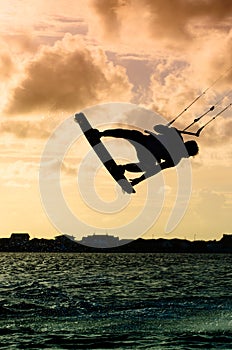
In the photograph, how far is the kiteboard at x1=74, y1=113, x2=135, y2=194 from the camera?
2239 centimetres

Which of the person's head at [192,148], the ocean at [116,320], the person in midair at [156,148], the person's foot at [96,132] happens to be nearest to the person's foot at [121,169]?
the person in midair at [156,148]

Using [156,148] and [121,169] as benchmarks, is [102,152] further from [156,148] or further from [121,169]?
[156,148]

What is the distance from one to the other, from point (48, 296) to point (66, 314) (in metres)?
11.4

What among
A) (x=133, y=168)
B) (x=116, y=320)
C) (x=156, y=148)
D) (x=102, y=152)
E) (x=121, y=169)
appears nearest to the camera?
(x=156, y=148)

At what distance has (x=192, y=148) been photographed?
73.6ft

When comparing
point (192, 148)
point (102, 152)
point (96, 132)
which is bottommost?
point (192, 148)

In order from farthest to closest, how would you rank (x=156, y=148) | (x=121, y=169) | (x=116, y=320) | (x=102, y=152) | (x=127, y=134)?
(x=116, y=320) → (x=102, y=152) → (x=121, y=169) → (x=156, y=148) → (x=127, y=134)

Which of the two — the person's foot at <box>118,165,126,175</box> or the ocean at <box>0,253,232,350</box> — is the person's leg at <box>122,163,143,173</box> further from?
the ocean at <box>0,253,232,350</box>

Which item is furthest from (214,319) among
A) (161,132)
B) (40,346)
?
(161,132)

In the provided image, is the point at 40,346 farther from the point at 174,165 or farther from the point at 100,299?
the point at 100,299

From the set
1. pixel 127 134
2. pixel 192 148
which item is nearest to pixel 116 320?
pixel 192 148

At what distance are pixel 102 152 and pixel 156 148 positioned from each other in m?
2.08

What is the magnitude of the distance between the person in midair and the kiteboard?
19 cm

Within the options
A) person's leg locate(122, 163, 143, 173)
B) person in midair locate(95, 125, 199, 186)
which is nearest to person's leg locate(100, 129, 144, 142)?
person in midair locate(95, 125, 199, 186)
